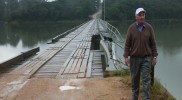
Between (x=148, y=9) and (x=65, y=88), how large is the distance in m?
83.8

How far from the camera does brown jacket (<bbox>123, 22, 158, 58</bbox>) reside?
5.52 metres

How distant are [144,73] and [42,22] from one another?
84892 mm

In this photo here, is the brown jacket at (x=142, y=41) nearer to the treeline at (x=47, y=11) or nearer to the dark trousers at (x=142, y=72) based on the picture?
the dark trousers at (x=142, y=72)

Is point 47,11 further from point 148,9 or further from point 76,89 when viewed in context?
point 76,89

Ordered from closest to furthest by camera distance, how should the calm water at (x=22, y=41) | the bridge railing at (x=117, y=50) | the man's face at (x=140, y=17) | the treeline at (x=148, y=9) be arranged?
the man's face at (x=140, y=17) → the bridge railing at (x=117, y=50) → the calm water at (x=22, y=41) → the treeline at (x=148, y=9)

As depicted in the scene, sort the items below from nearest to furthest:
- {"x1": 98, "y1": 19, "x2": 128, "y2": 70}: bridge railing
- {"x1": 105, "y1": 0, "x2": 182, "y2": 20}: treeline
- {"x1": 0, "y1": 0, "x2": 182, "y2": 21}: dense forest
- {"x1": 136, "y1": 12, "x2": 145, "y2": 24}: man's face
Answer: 1. {"x1": 136, "y1": 12, "x2": 145, "y2": 24}: man's face
2. {"x1": 98, "y1": 19, "x2": 128, "y2": 70}: bridge railing
3. {"x1": 0, "y1": 0, "x2": 182, "y2": 21}: dense forest
4. {"x1": 105, "y1": 0, "x2": 182, "y2": 20}: treeline

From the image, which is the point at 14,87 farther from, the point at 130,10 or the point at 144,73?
the point at 130,10

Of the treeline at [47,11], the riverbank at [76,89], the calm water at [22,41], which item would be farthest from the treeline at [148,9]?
the riverbank at [76,89]

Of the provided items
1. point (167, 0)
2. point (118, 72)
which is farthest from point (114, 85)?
point (167, 0)

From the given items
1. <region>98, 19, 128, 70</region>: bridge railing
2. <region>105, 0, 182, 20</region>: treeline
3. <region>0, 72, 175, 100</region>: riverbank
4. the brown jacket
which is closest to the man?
the brown jacket

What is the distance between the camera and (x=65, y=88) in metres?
7.21

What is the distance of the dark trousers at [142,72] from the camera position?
556 cm

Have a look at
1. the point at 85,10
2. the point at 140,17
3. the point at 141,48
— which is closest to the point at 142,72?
the point at 141,48

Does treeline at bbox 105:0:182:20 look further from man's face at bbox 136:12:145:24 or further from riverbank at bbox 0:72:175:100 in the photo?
man's face at bbox 136:12:145:24
